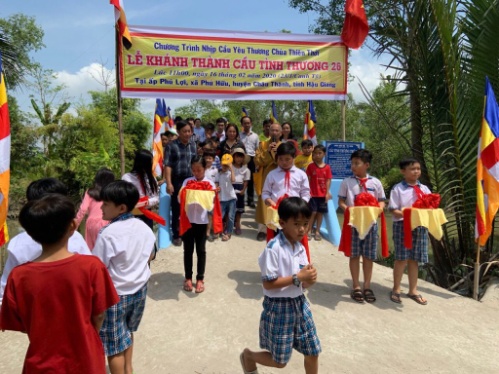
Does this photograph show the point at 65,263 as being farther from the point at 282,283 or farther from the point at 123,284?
the point at 282,283

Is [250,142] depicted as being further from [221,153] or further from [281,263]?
[281,263]

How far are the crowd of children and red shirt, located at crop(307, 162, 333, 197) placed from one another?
155 cm

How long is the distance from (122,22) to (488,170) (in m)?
5.47

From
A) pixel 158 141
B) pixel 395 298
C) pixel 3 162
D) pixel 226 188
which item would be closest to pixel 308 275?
pixel 395 298

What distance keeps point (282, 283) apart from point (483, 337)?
2993mm

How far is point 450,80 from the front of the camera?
5.88m

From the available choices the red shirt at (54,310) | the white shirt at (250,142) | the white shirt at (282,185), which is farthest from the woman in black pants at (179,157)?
the red shirt at (54,310)

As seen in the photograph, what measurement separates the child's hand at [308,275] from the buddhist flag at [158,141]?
6062mm

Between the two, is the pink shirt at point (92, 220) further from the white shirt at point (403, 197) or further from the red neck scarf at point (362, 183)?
the white shirt at point (403, 197)

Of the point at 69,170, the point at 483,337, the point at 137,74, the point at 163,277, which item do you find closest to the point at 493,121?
→ the point at 483,337

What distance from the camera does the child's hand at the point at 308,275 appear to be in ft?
8.13

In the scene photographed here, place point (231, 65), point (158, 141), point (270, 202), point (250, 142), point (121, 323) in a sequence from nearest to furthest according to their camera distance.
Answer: point (121, 323) → point (270, 202) → point (231, 65) → point (250, 142) → point (158, 141)

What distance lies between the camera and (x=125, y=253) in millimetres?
2684

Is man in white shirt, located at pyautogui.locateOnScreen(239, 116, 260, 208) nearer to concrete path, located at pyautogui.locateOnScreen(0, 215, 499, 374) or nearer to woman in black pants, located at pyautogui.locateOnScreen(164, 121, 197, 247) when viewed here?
woman in black pants, located at pyautogui.locateOnScreen(164, 121, 197, 247)
